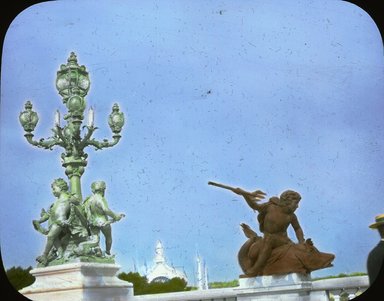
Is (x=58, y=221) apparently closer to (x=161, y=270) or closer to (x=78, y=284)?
(x=78, y=284)

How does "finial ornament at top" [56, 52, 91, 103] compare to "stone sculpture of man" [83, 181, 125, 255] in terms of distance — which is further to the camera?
"finial ornament at top" [56, 52, 91, 103]

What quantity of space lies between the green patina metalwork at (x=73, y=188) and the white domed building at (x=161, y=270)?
486 mm

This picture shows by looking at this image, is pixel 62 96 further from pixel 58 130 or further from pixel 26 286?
pixel 26 286

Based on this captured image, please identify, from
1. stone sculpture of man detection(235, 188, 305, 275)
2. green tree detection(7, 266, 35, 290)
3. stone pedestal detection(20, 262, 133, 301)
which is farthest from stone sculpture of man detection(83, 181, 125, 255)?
stone sculpture of man detection(235, 188, 305, 275)

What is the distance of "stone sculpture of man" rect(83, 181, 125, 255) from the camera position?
8.72 meters

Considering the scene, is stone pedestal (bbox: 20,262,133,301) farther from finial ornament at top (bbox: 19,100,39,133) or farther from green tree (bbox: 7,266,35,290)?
finial ornament at top (bbox: 19,100,39,133)

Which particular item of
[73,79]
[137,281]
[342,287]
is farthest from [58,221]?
[342,287]

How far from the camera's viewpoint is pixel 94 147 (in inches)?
355

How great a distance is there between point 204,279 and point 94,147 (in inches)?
64.1

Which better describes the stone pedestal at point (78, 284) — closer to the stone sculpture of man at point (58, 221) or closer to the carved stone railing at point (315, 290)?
the stone sculpture of man at point (58, 221)

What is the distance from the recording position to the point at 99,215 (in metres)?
8.76

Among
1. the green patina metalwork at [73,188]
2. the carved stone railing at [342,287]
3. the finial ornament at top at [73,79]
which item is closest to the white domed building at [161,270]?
the green patina metalwork at [73,188]

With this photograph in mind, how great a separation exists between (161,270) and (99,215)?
0.78 meters

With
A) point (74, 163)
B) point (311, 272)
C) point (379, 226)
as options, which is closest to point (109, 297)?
point (74, 163)
